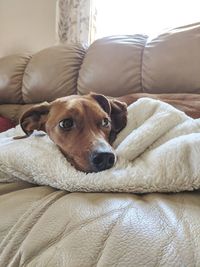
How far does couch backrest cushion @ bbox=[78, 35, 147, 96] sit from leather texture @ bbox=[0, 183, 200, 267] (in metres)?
0.97

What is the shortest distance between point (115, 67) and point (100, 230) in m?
1.18

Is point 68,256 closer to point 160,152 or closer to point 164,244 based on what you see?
point 164,244

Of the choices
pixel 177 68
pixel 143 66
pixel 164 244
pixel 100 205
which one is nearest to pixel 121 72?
pixel 143 66

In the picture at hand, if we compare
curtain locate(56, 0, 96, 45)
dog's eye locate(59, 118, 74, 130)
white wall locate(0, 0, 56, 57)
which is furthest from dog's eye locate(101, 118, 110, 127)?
white wall locate(0, 0, 56, 57)

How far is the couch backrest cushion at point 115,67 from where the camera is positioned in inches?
64.8

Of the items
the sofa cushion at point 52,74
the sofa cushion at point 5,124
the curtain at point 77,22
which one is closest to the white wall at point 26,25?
the curtain at point 77,22

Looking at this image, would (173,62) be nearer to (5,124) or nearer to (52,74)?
(52,74)

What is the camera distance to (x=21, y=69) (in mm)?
2074

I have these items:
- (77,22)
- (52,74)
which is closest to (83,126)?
(52,74)

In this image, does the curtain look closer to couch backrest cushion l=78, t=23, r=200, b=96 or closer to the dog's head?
couch backrest cushion l=78, t=23, r=200, b=96

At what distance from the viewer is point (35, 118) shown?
1.22 metres

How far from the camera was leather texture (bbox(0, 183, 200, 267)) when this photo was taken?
56 cm

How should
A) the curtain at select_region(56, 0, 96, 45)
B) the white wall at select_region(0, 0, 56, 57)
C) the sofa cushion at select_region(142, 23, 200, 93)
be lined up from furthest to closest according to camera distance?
the white wall at select_region(0, 0, 56, 57), the curtain at select_region(56, 0, 96, 45), the sofa cushion at select_region(142, 23, 200, 93)

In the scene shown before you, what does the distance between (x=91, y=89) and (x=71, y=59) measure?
0.93 ft
